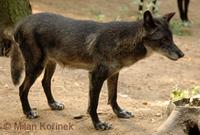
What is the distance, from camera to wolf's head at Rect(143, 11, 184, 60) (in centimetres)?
552

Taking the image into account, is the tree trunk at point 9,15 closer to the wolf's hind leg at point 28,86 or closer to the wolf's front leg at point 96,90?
the wolf's hind leg at point 28,86

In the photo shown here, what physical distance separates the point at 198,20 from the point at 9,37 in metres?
9.83

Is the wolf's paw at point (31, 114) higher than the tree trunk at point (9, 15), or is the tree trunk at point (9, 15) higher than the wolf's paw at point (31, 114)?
the tree trunk at point (9, 15)

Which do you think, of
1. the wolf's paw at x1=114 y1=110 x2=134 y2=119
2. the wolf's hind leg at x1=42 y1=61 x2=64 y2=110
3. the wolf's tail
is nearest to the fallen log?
the wolf's paw at x1=114 y1=110 x2=134 y2=119

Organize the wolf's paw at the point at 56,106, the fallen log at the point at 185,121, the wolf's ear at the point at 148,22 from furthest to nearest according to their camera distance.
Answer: the wolf's paw at the point at 56,106
the wolf's ear at the point at 148,22
the fallen log at the point at 185,121

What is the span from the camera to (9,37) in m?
9.17

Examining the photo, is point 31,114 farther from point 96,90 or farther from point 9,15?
point 9,15

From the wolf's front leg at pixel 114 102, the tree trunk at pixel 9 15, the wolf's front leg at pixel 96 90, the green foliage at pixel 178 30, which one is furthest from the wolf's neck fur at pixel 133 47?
the green foliage at pixel 178 30

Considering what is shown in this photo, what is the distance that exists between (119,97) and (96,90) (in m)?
2.02

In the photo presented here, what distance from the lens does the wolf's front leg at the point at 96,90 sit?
5.65m

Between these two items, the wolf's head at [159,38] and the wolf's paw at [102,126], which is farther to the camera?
the wolf's paw at [102,126]

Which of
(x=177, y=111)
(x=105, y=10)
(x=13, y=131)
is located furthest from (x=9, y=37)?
(x=105, y=10)

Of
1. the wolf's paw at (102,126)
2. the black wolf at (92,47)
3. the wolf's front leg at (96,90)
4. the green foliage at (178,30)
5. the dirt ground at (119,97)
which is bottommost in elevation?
the green foliage at (178,30)

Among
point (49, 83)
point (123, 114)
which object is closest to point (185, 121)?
point (123, 114)
